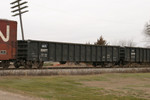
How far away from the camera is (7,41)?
17812mm

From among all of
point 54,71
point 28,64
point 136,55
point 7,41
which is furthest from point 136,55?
point 7,41

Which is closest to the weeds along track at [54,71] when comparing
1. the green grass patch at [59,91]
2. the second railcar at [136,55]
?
the green grass patch at [59,91]

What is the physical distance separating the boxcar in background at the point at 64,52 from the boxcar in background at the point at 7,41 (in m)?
0.88

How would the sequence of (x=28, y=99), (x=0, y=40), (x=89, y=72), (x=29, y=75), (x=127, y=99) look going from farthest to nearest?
(x=89, y=72), (x=0, y=40), (x=29, y=75), (x=127, y=99), (x=28, y=99)

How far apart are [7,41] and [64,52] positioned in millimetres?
6289

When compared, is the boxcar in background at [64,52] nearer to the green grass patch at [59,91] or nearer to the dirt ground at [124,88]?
the green grass patch at [59,91]

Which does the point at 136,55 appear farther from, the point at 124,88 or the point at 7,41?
the point at 7,41

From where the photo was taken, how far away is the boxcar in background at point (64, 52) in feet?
62.9

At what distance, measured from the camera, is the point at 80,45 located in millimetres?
23000

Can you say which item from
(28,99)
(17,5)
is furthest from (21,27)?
(28,99)

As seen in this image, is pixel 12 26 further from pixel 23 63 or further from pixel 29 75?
pixel 29 75

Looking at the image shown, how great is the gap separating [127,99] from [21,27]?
25340 mm

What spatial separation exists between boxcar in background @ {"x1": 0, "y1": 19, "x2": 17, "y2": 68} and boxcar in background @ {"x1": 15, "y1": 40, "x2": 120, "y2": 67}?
880 mm

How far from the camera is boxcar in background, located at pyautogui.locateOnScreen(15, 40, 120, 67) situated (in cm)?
1917
